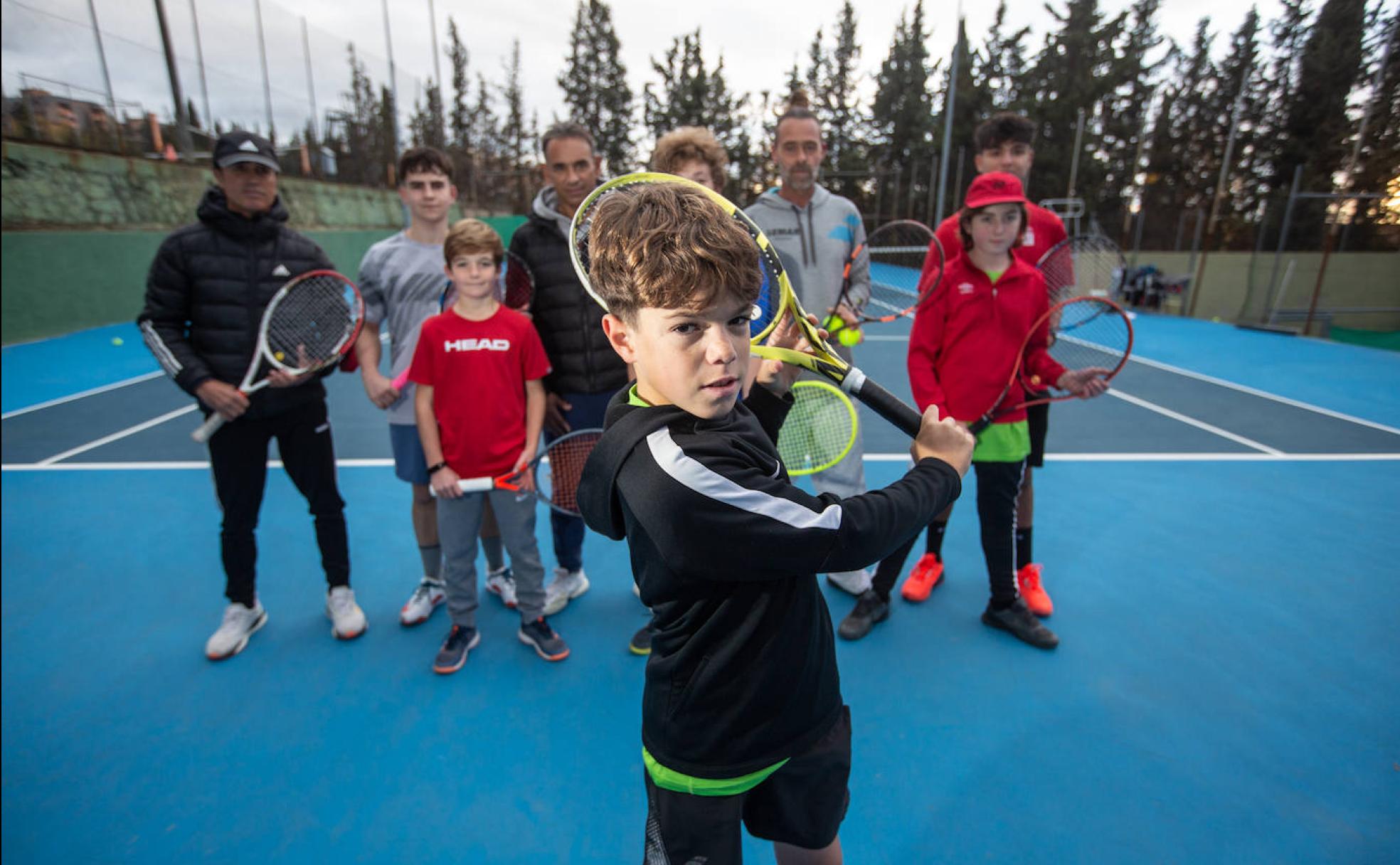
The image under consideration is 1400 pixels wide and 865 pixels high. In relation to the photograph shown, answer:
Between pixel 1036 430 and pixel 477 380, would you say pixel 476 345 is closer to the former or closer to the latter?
pixel 477 380

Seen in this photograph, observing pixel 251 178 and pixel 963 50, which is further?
pixel 963 50

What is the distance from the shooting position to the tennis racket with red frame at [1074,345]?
2.44 meters

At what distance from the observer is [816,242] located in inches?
118

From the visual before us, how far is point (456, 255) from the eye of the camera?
2.42 metres

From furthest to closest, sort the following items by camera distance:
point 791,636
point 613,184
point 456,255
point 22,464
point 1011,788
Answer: point 22,464
point 456,255
point 1011,788
point 613,184
point 791,636

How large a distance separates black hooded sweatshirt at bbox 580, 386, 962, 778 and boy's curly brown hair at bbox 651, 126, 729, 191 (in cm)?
179

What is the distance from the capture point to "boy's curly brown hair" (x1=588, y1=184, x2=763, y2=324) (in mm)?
985

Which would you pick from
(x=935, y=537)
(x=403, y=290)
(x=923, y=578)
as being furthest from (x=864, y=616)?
(x=403, y=290)

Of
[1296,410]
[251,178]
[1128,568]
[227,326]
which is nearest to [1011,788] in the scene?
[1128,568]

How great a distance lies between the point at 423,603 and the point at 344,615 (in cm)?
31

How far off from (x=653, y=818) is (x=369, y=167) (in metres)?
25.7

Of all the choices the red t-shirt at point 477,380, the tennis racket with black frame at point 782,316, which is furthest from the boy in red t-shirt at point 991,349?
the red t-shirt at point 477,380

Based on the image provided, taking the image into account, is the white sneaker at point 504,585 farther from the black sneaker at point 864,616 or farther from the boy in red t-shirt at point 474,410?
the black sneaker at point 864,616

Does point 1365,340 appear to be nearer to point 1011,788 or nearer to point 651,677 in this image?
point 1011,788
